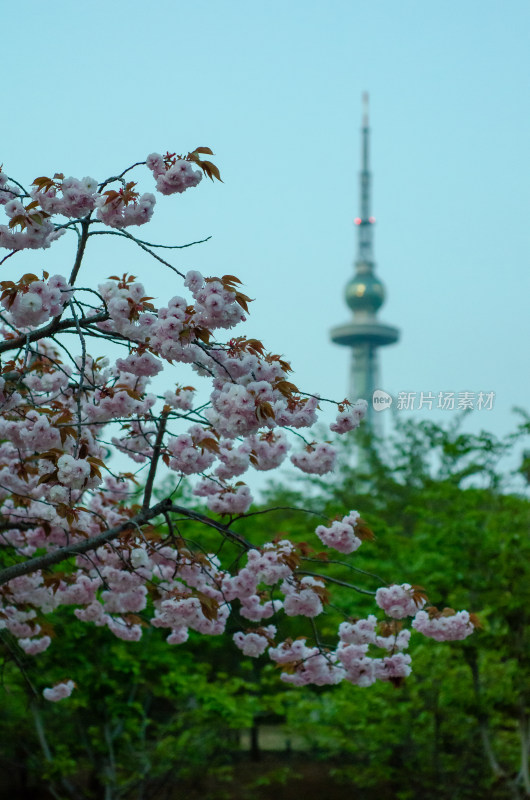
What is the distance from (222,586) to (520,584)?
14.9 ft

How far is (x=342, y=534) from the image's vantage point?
586cm

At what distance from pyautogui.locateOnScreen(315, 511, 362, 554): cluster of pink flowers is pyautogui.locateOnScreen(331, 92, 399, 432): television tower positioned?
6556 cm

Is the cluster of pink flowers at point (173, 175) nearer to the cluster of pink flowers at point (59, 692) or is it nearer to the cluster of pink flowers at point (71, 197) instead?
the cluster of pink flowers at point (71, 197)

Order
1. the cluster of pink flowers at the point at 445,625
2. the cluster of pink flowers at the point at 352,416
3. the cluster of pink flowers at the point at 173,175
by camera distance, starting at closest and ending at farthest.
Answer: the cluster of pink flowers at the point at 173,175 → the cluster of pink flowers at the point at 352,416 → the cluster of pink flowers at the point at 445,625

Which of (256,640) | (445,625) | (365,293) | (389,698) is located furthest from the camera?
(365,293)

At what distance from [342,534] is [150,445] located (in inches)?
51.8

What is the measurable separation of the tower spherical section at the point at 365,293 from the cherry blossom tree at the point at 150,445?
86.2 metres

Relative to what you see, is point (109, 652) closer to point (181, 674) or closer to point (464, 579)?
point (181, 674)

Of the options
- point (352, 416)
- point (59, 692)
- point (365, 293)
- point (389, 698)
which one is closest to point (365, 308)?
point (365, 293)

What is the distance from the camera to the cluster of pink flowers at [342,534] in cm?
584

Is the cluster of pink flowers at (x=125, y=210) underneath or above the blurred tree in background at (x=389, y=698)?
above

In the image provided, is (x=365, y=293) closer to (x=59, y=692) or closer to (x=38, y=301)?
(x=59, y=692)

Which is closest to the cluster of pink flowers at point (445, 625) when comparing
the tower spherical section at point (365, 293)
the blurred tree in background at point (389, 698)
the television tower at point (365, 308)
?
the blurred tree in background at point (389, 698)

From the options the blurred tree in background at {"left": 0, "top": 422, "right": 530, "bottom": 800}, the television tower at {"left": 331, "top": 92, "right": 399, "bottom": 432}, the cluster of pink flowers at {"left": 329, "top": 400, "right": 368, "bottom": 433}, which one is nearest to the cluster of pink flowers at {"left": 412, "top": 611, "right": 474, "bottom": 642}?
the cluster of pink flowers at {"left": 329, "top": 400, "right": 368, "bottom": 433}
